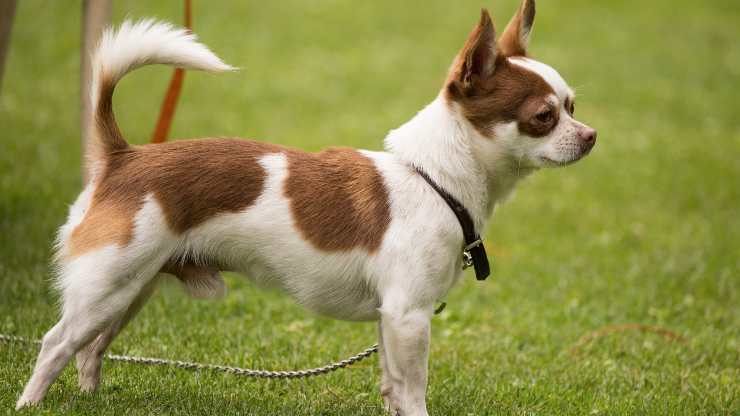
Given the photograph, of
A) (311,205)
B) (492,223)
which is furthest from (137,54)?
(492,223)

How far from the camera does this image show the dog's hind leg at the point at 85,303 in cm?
380

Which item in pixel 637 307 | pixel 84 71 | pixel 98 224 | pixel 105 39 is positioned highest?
pixel 105 39

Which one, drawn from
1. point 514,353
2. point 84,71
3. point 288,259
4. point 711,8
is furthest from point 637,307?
point 711,8

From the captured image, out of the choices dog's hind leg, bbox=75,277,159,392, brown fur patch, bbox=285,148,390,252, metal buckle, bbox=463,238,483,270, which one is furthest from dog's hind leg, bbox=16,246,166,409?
metal buckle, bbox=463,238,483,270

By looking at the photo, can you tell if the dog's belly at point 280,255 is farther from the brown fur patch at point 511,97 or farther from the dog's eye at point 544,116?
the dog's eye at point 544,116

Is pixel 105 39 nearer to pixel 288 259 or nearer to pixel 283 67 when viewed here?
pixel 288 259

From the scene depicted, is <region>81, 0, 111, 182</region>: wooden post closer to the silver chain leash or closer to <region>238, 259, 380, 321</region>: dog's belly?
the silver chain leash

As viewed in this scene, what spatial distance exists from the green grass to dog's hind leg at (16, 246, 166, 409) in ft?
0.54

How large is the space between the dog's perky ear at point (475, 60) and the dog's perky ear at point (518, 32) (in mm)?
294

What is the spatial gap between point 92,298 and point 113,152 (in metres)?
0.68

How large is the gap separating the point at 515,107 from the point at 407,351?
1163 millimetres

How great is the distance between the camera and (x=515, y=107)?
4.05 m

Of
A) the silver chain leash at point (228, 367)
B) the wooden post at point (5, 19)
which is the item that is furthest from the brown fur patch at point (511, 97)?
the wooden post at point (5, 19)

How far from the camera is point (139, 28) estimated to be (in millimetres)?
3988
